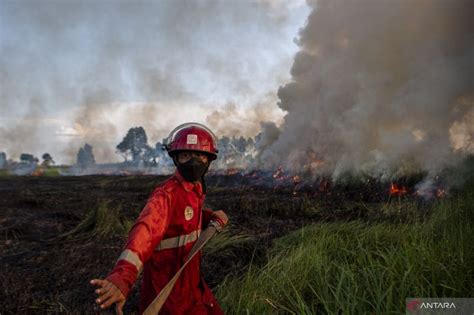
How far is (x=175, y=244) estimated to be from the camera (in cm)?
261

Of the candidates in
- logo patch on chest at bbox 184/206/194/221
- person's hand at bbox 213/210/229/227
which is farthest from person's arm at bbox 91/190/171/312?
person's hand at bbox 213/210/229/227

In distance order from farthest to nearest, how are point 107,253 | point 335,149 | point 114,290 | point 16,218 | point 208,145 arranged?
point 335,149
point 16,218
point 107,253
point 208,145
point 114,290

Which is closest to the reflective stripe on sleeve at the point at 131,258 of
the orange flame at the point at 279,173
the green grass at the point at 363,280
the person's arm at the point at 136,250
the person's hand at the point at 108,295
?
the person's arm at the point at 136,250

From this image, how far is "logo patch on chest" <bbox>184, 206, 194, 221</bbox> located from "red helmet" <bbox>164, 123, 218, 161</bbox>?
43 cm

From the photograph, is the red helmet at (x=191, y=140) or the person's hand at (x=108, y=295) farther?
the red helmet at (x=191, y=140)

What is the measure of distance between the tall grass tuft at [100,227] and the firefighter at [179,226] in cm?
493

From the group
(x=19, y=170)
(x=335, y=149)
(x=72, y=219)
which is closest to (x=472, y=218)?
(x=72, y=219)

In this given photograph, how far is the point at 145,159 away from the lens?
3206 inches

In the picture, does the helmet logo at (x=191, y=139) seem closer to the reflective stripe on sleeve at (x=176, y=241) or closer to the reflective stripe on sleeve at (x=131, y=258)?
the reflective stripe on sleeve at (x=176, y=241)

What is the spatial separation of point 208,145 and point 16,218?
30.0ft

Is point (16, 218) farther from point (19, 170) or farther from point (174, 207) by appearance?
point (19, 170)

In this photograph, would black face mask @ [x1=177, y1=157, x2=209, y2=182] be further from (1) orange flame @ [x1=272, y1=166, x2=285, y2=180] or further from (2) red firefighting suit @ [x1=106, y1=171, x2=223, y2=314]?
(1) orange flame @ [x1=272, y1=166, x2=285, y2=180]

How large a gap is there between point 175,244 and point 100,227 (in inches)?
217

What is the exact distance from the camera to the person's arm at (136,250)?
1.91 metres
